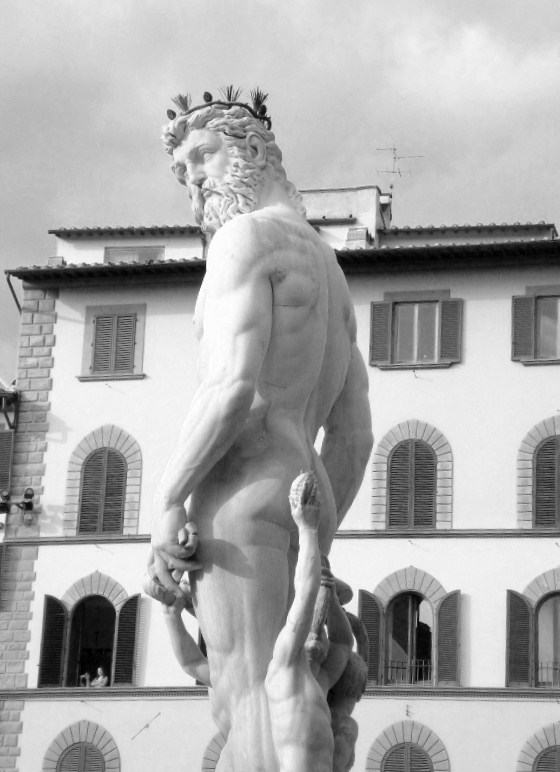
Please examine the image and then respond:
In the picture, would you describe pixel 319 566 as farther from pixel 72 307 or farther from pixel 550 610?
pixel 72 307

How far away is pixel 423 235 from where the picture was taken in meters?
48.0

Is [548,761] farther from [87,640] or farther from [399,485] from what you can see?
[87,640]

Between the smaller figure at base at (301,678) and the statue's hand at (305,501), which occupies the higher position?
the statue's hand at (305,501)

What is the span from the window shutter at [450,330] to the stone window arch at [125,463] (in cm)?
704

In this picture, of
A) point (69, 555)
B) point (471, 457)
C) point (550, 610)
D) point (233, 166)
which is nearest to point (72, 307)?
point (69, 555)

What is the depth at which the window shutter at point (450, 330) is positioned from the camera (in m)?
42.0

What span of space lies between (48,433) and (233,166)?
117 feet

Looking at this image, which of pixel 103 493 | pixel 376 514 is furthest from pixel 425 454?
pixel 103 493

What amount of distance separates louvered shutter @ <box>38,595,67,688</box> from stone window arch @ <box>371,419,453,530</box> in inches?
278

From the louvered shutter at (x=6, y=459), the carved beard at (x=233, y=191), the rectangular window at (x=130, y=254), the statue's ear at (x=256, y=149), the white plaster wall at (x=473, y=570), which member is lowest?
the carved beard at (x=233, y=191)

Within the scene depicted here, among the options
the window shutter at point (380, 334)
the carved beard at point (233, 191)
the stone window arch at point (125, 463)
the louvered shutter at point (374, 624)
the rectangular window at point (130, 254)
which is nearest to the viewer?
the carved beard at point (233, 191)

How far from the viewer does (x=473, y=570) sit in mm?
40500

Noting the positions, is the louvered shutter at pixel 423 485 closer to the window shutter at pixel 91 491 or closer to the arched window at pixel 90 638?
the arched window at pixel 90 638

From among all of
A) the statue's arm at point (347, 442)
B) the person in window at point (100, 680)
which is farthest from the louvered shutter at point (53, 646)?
the statue's arm at point (347, 442)
